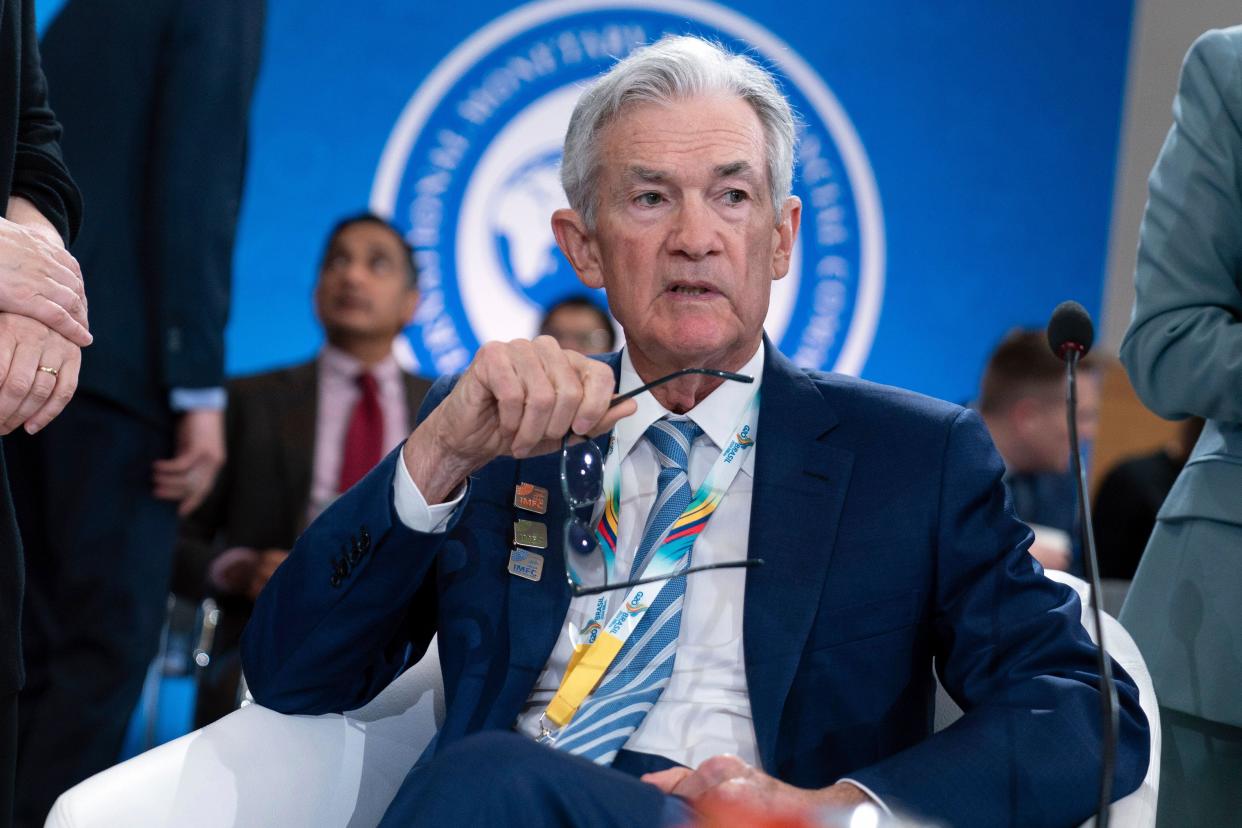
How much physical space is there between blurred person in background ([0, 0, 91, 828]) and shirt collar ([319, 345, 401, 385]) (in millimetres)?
2498

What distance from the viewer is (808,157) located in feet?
18.2

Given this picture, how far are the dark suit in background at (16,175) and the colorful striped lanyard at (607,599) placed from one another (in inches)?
28.7

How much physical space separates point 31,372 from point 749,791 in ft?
3.29

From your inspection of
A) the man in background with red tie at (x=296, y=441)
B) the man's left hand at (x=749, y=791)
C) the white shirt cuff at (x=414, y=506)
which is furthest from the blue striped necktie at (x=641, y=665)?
the man in background with red tie at (x=296, y=441)

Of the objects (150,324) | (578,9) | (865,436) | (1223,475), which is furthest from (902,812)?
(578,9)

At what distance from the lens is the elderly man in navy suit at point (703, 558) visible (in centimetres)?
173

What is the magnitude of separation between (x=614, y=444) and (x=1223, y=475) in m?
0.88

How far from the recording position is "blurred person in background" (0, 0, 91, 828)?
5.73 ft

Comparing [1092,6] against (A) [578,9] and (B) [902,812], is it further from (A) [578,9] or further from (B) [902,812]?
(B) [902,812]

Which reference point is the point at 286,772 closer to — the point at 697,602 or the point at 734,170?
the point at 697,602

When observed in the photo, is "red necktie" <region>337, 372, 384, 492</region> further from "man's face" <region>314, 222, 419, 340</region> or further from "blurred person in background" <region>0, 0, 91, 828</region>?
"blurred person in background" <region>0, 0, 91, 828</region>

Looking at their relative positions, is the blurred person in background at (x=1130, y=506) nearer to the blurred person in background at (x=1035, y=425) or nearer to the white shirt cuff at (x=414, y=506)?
the blurred person in background at (x=1035, y=425)

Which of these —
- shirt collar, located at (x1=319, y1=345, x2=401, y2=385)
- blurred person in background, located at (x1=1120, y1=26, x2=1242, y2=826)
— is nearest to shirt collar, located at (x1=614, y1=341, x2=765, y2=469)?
blurred person in background, located at (x1=1120, y1=26, x2=1242, y2=826)

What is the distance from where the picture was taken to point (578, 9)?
5469 millimetres
